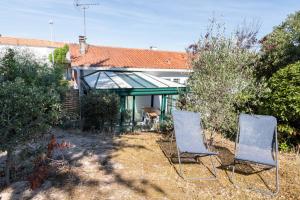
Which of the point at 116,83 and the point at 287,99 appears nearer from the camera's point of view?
the point at 287,99

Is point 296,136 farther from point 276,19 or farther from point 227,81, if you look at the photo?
point 276,19

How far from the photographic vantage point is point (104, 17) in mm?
25906

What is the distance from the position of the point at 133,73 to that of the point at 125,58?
2.97 meters

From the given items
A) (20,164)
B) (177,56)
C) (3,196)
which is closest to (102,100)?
(20,164)

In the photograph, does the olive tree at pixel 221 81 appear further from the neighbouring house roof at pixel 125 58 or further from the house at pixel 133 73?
the neighbouring house roof at pixel 125 58

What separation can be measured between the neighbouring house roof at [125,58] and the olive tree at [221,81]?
9802 millimetres

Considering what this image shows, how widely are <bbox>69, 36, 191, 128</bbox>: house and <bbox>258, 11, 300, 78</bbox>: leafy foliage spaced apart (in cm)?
449

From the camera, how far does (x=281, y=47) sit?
13625mm

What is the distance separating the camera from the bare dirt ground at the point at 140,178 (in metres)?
5.41

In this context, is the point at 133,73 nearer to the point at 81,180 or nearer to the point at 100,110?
the point at 100,110

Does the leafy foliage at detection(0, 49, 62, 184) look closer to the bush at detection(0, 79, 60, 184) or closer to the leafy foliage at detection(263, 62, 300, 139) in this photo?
the bush at detection(0, 79, 60, 184)

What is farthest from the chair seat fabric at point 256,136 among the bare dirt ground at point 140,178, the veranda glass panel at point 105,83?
the veranda glass panel at point 105,83

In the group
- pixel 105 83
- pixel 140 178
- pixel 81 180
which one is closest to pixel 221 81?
pixel 140 178

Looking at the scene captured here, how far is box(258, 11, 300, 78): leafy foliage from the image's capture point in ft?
43.9
